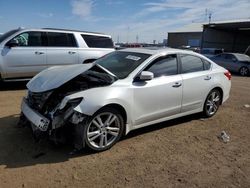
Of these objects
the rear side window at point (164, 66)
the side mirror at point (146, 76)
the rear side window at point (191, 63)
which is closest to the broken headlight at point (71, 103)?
the side mirror at point (146, 76)

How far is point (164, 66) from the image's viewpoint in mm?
5453

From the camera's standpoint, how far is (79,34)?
988 centimetres

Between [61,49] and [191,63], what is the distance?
16.0 ft

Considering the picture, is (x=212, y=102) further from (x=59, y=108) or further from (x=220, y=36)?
(x=220, y=36)

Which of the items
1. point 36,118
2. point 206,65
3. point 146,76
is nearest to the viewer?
point 36,118

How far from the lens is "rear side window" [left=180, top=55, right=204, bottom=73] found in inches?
230

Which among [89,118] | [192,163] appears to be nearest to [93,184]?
[89,118]

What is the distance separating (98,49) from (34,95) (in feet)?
18.9

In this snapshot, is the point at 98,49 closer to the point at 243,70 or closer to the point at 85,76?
the point at 85,76

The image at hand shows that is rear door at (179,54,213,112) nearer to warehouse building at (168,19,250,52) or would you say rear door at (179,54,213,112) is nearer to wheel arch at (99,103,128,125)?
wheel arch at (99,103,128,125)

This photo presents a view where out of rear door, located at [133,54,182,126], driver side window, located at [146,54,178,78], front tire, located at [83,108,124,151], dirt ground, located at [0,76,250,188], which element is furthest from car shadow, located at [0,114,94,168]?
driver side window, located at [146,54,178,78]

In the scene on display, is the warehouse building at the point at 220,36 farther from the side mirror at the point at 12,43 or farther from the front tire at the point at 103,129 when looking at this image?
the front tire at the point at 103,129

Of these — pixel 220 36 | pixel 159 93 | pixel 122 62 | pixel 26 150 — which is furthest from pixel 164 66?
pixel 220 36

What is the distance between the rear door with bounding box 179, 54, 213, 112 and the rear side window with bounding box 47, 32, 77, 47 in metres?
4.86
